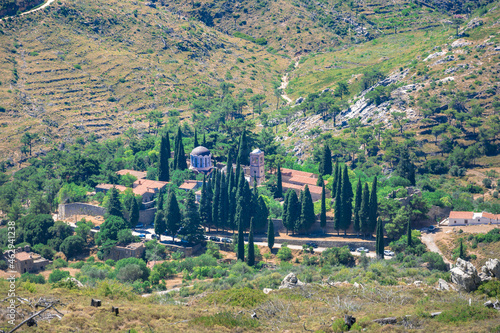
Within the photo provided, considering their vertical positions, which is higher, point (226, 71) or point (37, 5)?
point (37, 5)

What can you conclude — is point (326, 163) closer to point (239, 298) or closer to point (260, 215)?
point (260, 215)

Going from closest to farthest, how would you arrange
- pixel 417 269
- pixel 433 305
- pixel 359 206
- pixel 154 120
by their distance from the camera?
pixel 433 305 → pixel 417 269 → pixel 359 206 → pixel 154 120

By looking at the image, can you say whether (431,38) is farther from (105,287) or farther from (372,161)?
(105,287)

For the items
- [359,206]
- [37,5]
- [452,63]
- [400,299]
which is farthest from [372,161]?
[37,5]

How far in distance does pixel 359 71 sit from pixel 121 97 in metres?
49.6

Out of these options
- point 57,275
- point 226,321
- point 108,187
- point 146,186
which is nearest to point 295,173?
point 146,186

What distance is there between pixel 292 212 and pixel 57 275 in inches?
1024

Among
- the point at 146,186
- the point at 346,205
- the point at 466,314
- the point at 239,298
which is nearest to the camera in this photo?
the point at 466,314

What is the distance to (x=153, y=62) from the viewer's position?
138 meters

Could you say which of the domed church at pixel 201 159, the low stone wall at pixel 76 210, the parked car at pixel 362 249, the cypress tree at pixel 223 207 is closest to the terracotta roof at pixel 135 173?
the domed church at pixel 201 159

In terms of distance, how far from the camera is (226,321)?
35.7 meters

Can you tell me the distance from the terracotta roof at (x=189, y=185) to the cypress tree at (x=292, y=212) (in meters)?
16.0

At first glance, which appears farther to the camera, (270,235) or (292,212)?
(292,212)

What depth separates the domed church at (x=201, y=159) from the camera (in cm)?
8612
